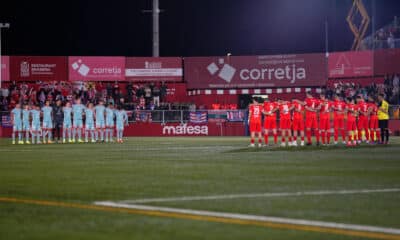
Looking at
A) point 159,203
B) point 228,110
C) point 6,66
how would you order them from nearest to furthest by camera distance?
point 159,203 → point 228,110 → point 6,66

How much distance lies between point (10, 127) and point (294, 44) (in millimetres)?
39587

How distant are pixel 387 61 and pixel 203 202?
42.1 metres

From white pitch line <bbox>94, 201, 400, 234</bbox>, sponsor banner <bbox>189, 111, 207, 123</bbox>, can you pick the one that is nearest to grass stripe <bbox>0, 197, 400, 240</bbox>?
white pitch line <bbox>94, 201, 400, 234</bbox>

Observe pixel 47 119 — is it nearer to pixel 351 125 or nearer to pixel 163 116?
pixel 163 116

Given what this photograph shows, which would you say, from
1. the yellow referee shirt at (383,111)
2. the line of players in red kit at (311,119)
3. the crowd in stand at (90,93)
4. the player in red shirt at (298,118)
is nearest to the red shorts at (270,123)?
the line of players in red kit at (311,119)

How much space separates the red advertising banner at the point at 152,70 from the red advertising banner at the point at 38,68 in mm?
4556

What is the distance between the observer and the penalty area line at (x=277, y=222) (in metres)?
7.59

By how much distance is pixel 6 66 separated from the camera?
2181 inches

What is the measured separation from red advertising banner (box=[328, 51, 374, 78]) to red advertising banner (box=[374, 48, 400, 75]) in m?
0.42

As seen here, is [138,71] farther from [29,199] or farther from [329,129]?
[29,199]

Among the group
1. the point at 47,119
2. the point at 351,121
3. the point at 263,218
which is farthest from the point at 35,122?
the point at 263,218

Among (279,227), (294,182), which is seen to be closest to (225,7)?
(294,182)

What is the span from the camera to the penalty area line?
7594mm

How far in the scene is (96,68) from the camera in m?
56.4
